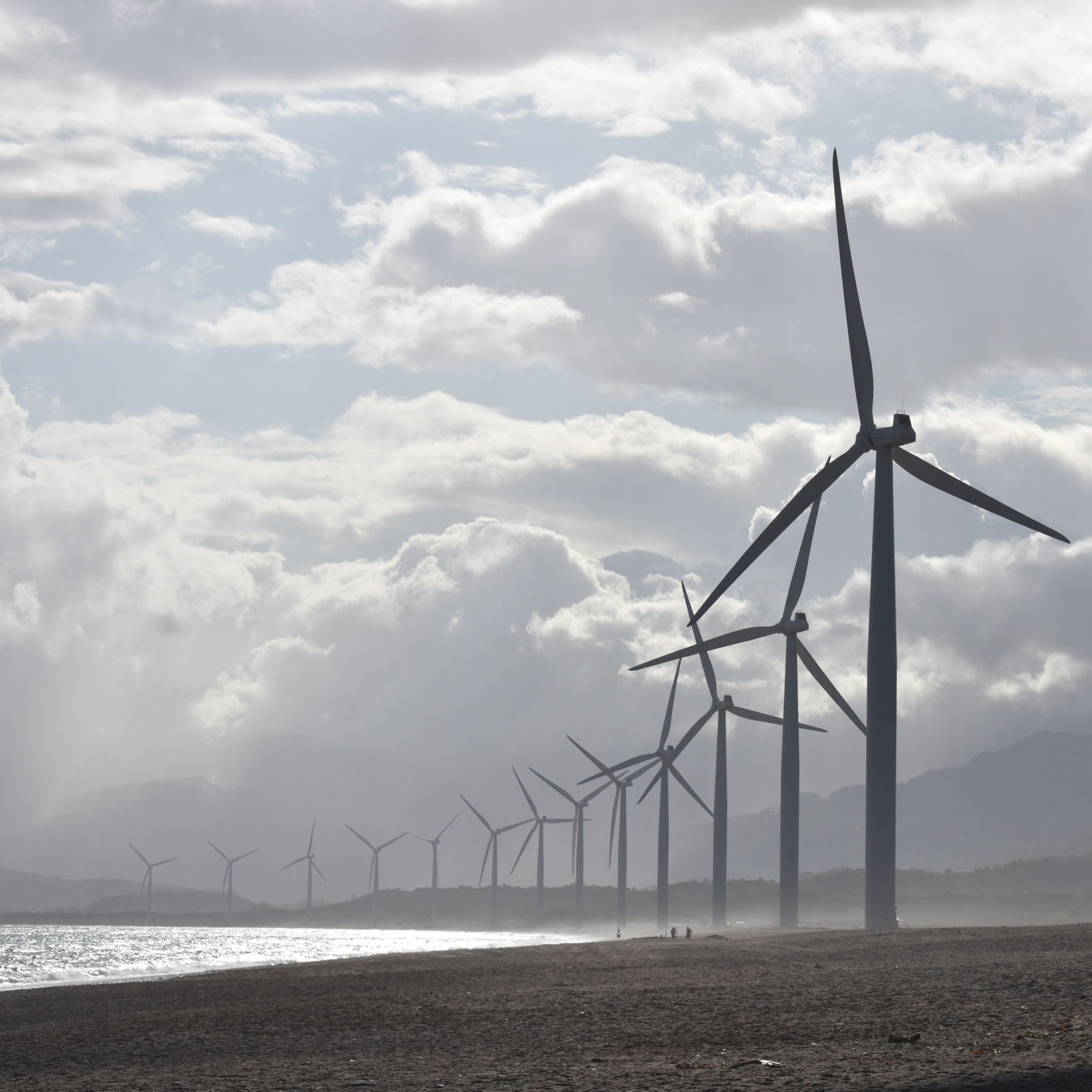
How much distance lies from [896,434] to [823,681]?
31.4m

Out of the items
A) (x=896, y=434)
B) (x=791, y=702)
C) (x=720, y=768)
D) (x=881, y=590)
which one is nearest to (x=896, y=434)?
(x=896, y=434)

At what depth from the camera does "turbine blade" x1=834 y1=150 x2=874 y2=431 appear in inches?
2197

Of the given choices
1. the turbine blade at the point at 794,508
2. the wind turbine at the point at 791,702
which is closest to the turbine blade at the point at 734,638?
the wind turbine at the point at 791,702

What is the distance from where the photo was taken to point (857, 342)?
56844 millimetres

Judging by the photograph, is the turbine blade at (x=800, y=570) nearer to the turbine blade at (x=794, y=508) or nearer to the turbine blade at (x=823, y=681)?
the turbine blade at (x=823, y=681)

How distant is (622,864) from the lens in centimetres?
14075

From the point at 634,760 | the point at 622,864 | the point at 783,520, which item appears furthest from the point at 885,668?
the point at 622,864

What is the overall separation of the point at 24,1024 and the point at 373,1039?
15217 millimetres

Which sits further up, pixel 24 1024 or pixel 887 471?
pixel 887 471

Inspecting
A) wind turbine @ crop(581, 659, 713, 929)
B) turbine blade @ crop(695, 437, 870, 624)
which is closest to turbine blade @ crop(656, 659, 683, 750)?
wind turbine @ crop(581, 659, 713, 929)

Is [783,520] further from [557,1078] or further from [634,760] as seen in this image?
[634,760]

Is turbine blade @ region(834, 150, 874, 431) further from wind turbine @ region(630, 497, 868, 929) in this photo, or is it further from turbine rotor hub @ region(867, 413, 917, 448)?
wind turbine @ region(630, 497, 868, 929)

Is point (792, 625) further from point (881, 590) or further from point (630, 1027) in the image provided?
point (630, 1027)

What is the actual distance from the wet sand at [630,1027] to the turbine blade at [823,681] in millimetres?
37484
